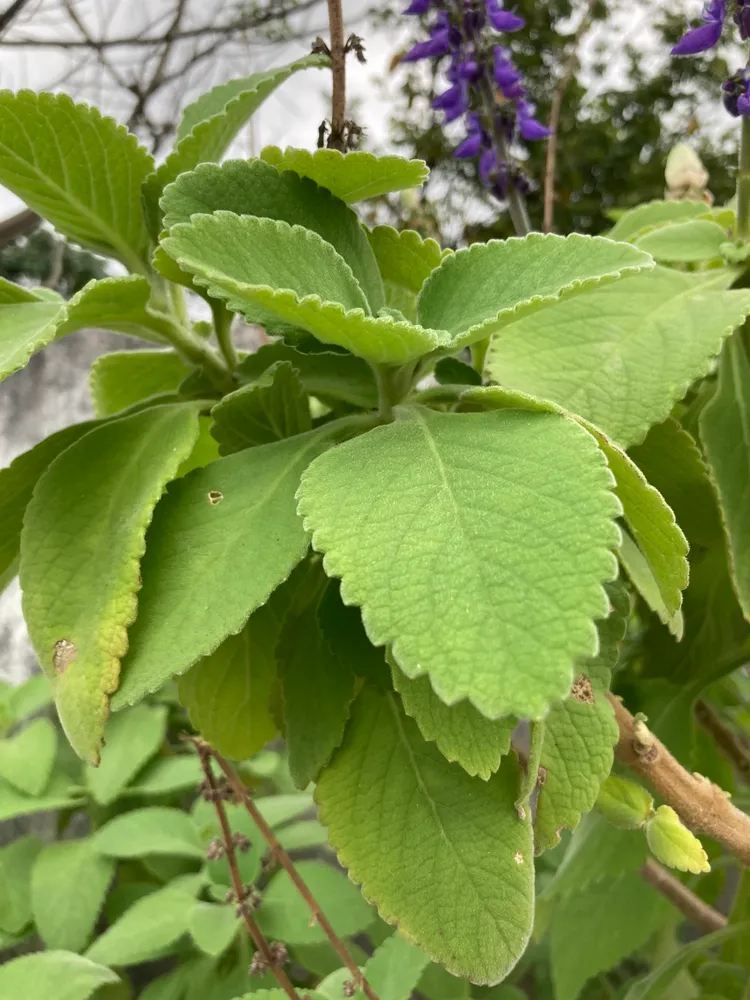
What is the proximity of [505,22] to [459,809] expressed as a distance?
0.50 meters

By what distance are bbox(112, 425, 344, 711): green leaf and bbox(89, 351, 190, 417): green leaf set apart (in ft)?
0.45

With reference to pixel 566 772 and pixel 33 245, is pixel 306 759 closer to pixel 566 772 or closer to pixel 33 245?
pixel 566 772

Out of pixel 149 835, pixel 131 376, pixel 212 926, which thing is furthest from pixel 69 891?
pixel 131 376

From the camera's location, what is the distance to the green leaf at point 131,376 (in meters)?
0.43

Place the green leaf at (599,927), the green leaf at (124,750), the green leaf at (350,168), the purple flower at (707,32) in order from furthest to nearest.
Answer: the green leaf at (124,750) → the green leaf at (599,927) → the purple flower at (707,32) → the green leaf at (350,168)

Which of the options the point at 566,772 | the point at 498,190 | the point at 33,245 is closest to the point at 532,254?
the point at 566,772

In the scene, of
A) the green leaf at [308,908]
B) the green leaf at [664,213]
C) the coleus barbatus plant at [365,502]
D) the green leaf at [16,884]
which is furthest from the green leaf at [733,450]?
the green leaf at [16,884]

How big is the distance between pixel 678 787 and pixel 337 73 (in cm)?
32

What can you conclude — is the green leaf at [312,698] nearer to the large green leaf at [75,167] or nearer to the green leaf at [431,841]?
the green leaf at [431,841]

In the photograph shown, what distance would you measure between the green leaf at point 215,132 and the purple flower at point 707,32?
0.21 metres

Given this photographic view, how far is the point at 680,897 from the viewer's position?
0.49 metres

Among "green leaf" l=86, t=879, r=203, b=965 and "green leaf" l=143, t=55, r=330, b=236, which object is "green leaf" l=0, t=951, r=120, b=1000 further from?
"green leaf" l=143, t=55, r=330, b=236

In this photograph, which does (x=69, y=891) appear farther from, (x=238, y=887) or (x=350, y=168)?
(x=350, y=168)

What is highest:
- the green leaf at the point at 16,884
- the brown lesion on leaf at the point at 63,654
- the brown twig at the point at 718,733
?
the brown lesion on leaf at the point at 63,654
